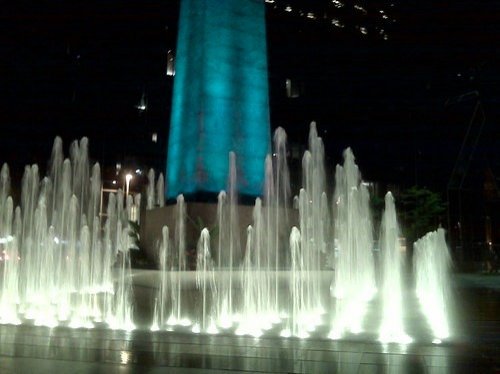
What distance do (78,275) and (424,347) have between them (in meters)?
14.2

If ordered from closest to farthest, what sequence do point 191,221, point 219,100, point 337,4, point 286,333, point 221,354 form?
point 221,354 < point 286,333 < point 191,221 < point 219,100 < point 337,4

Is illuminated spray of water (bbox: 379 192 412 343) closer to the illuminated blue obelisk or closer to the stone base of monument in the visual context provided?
the stone base of monument

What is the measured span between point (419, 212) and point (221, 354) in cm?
3372

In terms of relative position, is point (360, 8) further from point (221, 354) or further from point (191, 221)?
point (221, 354)

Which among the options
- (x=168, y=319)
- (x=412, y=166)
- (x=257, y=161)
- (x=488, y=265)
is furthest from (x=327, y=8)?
(x=168, y=319)

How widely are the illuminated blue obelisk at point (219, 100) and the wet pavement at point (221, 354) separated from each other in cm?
776

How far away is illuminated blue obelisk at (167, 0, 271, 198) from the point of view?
15.3 m

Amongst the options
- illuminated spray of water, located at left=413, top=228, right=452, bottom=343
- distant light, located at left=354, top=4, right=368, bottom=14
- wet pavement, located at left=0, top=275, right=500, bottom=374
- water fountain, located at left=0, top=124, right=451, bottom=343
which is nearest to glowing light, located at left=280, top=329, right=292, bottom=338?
water fountain, located at left=0, top=124, right=451, bottom=343

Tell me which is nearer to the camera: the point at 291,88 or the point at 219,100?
the point at 219,100

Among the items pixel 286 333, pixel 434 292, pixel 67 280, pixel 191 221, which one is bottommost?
pixel 434 292

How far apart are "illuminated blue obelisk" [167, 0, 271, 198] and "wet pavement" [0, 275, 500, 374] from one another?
25.5 feet

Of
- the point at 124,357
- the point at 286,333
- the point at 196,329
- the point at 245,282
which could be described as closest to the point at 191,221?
the point at 245,282

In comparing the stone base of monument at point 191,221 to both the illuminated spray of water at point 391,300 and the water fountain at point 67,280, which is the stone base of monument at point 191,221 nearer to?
the water fountain at point 67,280

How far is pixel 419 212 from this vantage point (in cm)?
3769
